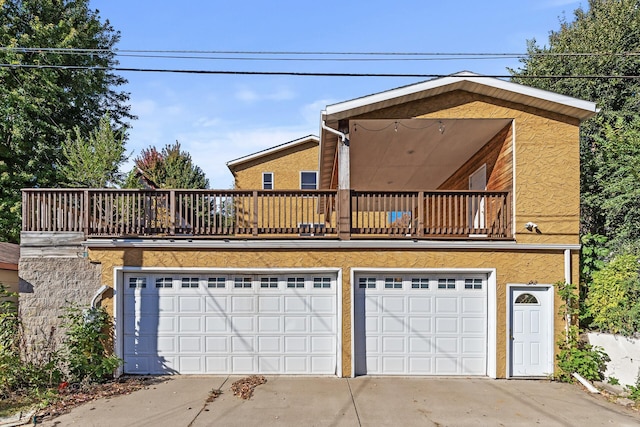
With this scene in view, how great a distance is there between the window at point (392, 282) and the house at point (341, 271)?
29 mm

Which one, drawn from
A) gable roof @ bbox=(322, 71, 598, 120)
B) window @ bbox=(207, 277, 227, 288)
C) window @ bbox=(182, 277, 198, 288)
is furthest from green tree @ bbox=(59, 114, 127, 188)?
gable roof @ bbox=(322, 71, 598, 120)

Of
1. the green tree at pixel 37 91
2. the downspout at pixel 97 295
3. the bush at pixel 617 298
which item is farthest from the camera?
the green tree at pixel 37 91

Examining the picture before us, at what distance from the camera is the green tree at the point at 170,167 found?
68.6 feet

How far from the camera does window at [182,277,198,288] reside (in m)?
7.58

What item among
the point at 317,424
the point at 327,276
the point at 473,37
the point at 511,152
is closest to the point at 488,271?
the point at 511,152

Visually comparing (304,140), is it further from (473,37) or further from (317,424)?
(317,424)

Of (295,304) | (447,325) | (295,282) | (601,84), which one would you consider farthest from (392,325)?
(601,84)

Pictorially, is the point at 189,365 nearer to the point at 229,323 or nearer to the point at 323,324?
the point at 229,323

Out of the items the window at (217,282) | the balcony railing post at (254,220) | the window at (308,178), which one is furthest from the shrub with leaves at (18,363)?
the window at (308,178)

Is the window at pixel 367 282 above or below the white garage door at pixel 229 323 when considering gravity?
above

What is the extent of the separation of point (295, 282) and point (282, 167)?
9.37 m

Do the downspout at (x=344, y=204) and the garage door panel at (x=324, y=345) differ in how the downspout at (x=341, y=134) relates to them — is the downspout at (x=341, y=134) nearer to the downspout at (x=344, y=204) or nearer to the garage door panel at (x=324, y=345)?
the downspout at (x=344, y=204)

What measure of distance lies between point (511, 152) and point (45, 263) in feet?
32.3

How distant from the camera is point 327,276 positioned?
7.59m
